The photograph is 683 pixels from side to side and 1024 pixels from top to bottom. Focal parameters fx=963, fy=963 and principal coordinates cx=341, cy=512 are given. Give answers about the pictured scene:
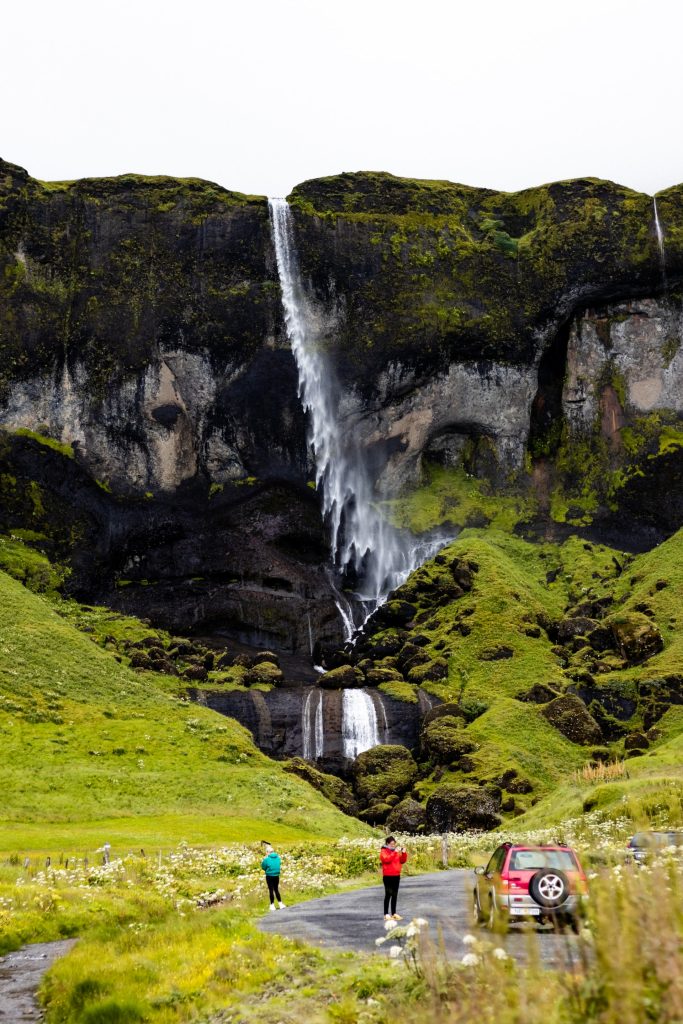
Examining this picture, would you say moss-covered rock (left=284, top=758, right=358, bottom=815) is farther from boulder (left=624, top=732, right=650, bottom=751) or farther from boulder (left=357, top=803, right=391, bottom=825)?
boulder (left=624, top=732, right=650, bottom=751)

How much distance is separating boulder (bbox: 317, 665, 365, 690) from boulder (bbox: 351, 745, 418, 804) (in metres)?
8.66

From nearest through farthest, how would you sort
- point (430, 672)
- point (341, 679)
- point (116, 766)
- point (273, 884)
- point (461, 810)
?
1. point (273, 884)
2. point (461, 810)
3. point (116, 766)
4. point (341, 679)
5. point (430, 672)

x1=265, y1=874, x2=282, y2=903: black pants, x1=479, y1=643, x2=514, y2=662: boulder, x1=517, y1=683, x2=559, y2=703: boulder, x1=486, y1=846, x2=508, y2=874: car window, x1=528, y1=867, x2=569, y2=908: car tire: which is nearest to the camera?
x1=528, y1=867, x2=569, y2=908: car tire

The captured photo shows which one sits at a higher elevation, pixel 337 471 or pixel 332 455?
pixel 332 455

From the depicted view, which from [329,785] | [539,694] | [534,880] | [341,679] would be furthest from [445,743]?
[534,880]

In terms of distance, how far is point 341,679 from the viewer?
250ft

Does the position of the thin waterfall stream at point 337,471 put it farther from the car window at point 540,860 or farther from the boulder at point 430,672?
the car window at point 540,860

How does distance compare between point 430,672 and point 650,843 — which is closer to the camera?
point 650,843

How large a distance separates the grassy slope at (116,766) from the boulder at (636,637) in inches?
1240

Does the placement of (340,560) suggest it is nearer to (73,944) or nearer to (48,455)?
(48,455)

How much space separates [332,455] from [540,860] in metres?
91.7

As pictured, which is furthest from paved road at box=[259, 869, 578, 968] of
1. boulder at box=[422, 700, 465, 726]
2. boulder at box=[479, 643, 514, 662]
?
boulder at box=[479, 643, 514, 662]

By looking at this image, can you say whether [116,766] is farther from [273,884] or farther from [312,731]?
→ [273,884]

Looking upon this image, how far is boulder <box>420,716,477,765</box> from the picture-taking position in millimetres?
64188
